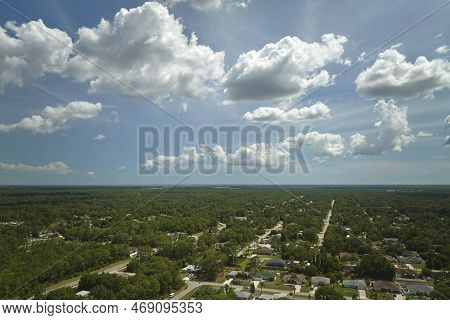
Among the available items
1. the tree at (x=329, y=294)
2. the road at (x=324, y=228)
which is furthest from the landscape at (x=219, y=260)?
the road at (x=324, y=228)

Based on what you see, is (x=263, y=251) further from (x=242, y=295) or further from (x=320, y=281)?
(x=242, y=295)

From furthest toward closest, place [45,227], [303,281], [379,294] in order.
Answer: [45,227]
[303,281]
[379,294]

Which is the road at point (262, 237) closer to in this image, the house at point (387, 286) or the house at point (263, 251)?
the house at point (263, 251)

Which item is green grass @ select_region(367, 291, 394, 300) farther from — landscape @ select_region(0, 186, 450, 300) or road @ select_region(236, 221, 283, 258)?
road @ select_region(236, 221, 283, 258)

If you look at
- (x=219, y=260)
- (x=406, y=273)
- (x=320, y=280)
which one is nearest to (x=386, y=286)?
(x=320, y=280)

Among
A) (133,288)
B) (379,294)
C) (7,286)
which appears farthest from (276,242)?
(7,286)

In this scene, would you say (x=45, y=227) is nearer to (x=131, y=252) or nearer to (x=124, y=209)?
(x=124, y=209)

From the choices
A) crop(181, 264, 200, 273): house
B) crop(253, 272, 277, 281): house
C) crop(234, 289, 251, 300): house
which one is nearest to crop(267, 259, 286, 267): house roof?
crop(253, 272, 277, 281): house
